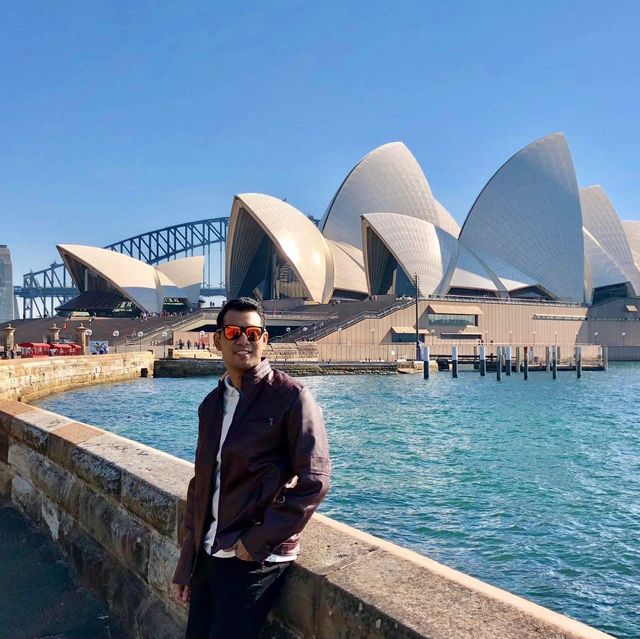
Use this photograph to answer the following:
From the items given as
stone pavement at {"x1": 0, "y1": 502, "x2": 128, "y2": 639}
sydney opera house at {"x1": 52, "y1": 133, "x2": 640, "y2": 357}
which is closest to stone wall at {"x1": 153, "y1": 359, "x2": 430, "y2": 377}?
sydney opera house at {"x1": 52, "y1": 133, "x2": 640, "y2": 357}

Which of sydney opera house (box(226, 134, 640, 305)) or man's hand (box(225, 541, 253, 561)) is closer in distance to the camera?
man's hand (box(225, 541, 253, 561))

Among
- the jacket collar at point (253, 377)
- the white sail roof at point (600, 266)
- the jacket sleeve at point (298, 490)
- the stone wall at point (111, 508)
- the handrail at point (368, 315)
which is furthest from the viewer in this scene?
the white sail roof at point (600, 266)

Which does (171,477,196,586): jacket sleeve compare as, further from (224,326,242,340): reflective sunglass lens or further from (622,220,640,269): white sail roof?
(622,220,640,269): white sail roof

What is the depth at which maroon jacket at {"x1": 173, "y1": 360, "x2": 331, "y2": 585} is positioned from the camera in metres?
1.99

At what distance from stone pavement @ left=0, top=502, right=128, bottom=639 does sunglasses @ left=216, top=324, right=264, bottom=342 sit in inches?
73.4

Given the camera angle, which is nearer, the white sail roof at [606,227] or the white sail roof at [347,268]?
the white sail roof at [347,268]

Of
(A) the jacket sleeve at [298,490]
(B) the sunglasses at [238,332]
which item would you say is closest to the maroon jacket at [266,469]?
(A) the jacket sleeve at [298,490]

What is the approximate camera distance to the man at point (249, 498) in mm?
2010

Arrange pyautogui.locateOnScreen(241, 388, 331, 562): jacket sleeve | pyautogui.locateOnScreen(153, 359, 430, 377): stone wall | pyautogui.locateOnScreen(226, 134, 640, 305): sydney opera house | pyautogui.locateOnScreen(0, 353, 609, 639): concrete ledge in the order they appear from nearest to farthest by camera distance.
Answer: pyautogui.locateOnScreen(0, 353, 609, 639): concrete ledge, pyautogui.locateOnScreen(241, 388, 331, 562): jacket sleeve, pyautogui.locateOnScreen(153, 359, 430, 377): stone wall, pyautogui.locateOnScreen(226, 134, 640, 305): sydney opera house

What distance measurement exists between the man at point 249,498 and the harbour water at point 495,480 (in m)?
4.56

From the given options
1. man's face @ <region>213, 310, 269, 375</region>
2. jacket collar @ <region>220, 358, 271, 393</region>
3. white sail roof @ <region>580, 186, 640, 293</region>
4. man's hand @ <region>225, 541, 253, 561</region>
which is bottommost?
man's hand @ <region>225, 541, 253, 561</region>

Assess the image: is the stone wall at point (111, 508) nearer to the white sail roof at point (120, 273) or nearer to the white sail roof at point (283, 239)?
the white sail roof at point (283, 239)

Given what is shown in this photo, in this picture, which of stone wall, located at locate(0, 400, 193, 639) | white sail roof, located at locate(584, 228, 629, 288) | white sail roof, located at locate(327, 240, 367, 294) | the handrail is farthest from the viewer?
white sail roof, located at locate(584, 228, 629, 288)

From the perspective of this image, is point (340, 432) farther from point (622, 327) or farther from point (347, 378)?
point (622, 327)
